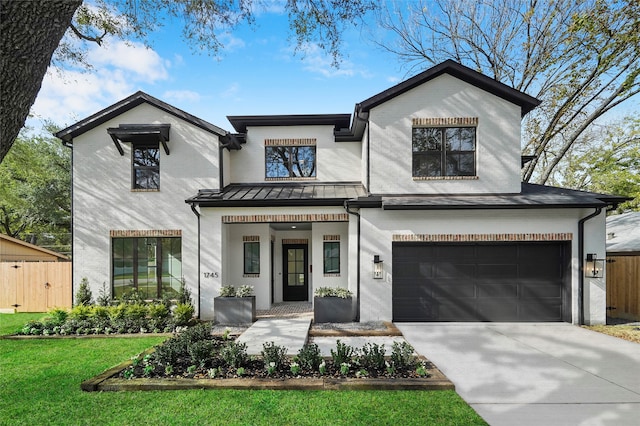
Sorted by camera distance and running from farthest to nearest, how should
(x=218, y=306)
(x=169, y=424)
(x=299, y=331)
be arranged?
(x=218, y=306)
(x=299, y=331)
(x=169, y=424)

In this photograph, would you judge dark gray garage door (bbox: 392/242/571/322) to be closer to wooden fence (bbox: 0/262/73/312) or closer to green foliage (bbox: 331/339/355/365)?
green foliage (bbox: 331/339/355/365)

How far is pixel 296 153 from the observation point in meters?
11.7

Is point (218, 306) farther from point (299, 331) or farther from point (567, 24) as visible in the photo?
point (567, 24)

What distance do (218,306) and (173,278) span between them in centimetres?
196

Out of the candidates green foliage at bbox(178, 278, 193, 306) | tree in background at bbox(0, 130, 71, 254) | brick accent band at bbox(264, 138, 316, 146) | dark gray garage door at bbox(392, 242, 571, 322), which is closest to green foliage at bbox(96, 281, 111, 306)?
green foliage at bbox(178, 278, 193, 306)

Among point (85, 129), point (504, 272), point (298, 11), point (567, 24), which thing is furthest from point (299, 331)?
point (567, 24)

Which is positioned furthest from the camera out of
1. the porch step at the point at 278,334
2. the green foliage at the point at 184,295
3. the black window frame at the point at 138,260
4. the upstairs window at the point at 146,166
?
the upstairs window at the point at 146,166

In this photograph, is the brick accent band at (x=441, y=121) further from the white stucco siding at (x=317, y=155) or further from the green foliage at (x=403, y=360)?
the green foliage at (x=403, y=360)

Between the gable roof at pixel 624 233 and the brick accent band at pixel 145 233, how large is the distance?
14285 millimetres

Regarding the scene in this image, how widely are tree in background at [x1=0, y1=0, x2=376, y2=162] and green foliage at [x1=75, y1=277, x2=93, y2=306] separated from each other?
6877mm

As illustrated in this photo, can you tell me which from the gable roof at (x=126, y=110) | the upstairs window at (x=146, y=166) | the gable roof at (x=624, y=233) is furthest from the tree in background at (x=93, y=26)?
the gable roof at (x=624, y=233)

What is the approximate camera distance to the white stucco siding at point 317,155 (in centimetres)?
1153

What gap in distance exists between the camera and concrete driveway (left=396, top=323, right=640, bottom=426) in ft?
14.0

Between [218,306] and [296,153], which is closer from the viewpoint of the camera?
[218,306]
